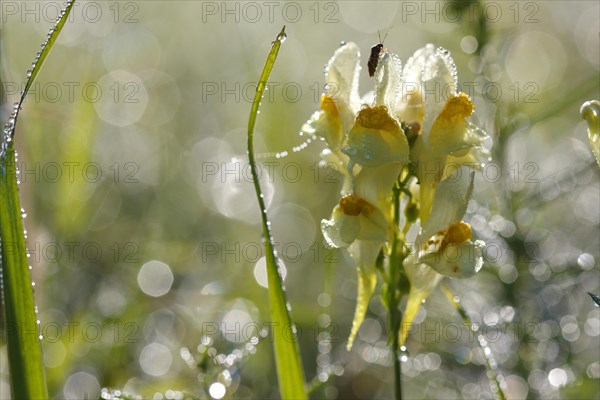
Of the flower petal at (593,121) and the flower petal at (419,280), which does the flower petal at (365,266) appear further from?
the flower petal at (593,121)

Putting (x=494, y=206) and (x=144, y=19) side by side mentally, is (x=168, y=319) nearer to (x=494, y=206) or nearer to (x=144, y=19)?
(x=494, y=206)

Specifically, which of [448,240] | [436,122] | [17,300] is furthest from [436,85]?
[17,300]

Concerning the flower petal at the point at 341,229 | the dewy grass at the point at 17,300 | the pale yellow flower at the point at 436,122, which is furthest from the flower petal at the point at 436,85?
the dewy grass at the point at 17,300

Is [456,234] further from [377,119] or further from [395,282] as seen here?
[377,119]

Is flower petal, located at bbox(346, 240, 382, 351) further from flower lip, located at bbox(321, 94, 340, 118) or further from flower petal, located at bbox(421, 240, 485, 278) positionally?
flower lip, located at bbox(321, 94, 340, 118)

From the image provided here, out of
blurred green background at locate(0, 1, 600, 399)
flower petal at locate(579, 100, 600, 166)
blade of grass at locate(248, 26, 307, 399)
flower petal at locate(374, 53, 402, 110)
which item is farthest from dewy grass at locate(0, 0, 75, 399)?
flower petal at locate(579, 100, 600, 166)
